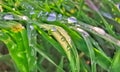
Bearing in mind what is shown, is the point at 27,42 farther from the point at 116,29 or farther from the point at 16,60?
the point at 116,29

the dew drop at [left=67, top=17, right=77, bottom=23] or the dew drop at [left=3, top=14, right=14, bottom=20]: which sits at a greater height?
the dew drop at [left=3, top=14, right=14, bottom=20]

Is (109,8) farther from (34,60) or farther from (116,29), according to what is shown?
(34,60)

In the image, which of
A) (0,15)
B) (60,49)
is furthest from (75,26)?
(0,15)

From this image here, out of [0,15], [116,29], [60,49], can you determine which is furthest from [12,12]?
[116,29]

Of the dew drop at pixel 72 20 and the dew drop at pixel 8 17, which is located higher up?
the dew drop at pixel 8 17

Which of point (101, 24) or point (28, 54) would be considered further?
point (101, 24)

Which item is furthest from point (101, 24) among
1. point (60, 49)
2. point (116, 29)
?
point (60, 49)

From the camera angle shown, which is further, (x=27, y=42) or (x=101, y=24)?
(x=101, y=24)

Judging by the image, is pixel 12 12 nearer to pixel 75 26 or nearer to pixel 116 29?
pixel 75 26
